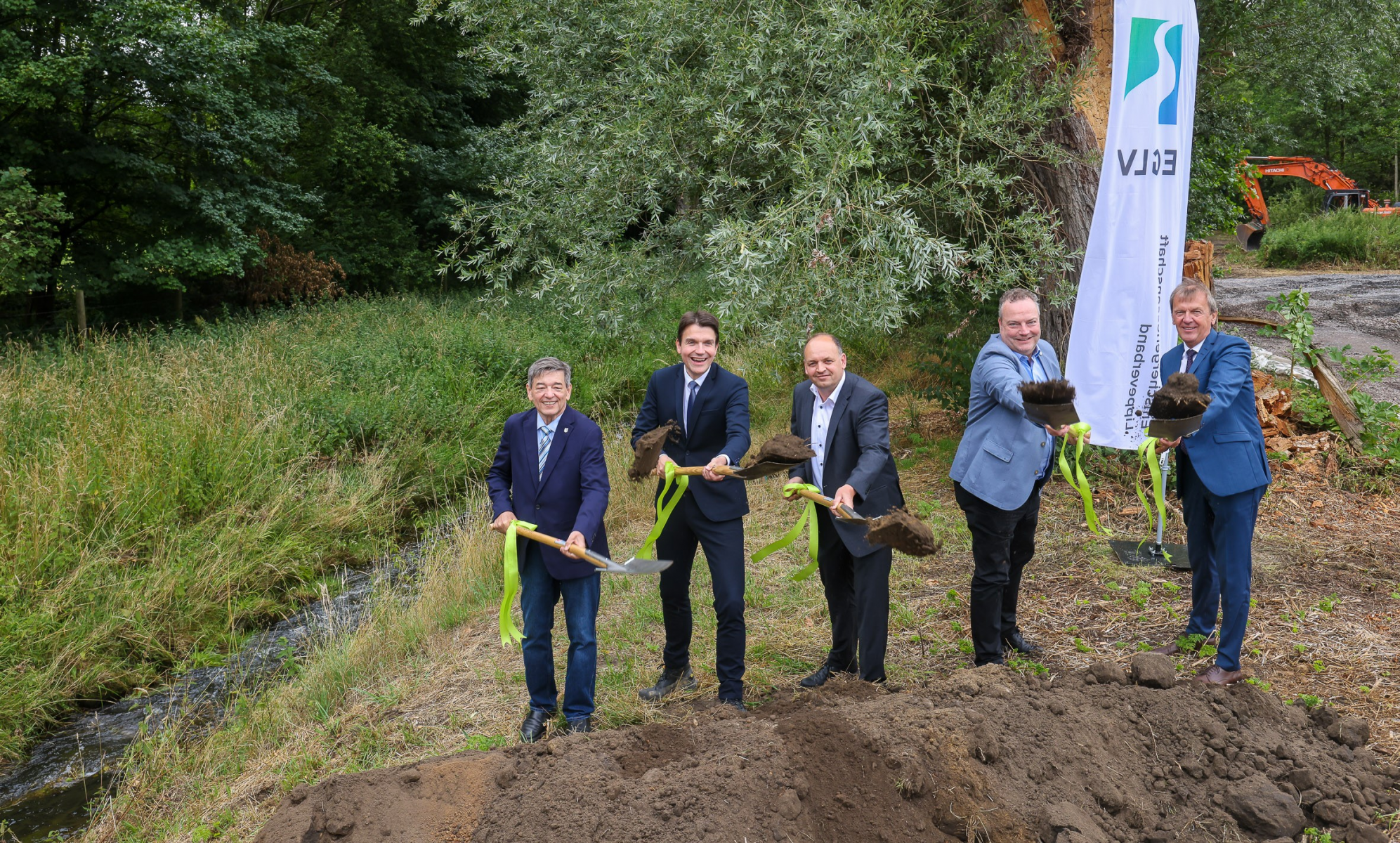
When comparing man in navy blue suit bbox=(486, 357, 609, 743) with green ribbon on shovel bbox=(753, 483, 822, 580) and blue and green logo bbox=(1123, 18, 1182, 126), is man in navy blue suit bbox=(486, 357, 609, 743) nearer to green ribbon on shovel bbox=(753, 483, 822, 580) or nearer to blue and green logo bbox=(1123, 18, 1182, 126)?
green ribbon on shovel bbox=(753, 483, 822, 580)

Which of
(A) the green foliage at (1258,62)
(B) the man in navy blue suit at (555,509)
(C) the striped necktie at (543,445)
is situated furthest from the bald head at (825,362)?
(A) the green foliage at (1258,62)

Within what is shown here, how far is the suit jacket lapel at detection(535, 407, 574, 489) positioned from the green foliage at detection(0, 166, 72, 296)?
8827 millimetres

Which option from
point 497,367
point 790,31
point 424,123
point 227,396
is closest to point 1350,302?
point 790,31

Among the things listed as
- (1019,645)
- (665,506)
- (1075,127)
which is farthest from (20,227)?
(1019,645)

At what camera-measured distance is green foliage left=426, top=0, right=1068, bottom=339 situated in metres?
6.57

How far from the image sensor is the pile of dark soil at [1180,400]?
4059 millimetres

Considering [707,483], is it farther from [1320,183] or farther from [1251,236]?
[1320,183]

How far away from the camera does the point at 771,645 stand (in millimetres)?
5328

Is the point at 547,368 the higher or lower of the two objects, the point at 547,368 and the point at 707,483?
the higher

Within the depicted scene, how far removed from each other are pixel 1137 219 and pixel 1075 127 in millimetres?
1641

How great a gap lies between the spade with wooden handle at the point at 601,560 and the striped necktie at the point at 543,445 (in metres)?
0.32

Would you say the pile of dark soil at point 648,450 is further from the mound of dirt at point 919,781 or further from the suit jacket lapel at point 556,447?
the mound of dirt at point 919,781

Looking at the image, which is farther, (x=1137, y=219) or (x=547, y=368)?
(x=1137, y=219)

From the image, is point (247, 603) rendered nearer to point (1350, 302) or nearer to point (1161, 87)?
point (1161, 87)
